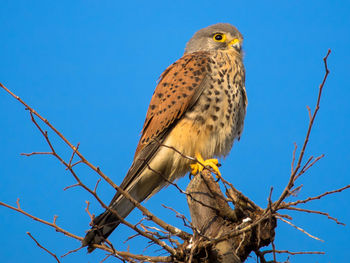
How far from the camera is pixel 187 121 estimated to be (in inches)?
109

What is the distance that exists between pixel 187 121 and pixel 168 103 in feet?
0.59

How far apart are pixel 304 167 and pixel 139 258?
2.88ft

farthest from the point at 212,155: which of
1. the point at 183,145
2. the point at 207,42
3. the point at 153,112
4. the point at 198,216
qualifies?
the point at 207,42

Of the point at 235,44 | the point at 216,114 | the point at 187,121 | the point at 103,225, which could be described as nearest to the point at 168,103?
the point at 187,121

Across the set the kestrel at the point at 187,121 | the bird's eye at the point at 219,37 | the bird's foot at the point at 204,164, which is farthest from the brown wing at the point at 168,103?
the bird's eye at the point at 219,37

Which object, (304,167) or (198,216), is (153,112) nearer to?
(198,216)

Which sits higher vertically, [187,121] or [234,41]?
[234,41]

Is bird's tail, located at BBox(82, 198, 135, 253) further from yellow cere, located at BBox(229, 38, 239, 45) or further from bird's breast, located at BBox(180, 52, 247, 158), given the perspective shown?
yellow cere, located at BBox(229, 38, 239, 45)

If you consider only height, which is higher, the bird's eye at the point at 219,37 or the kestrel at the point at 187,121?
the bird's eye at the point at 219,37

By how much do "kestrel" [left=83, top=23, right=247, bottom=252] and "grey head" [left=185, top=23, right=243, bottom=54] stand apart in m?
0.28

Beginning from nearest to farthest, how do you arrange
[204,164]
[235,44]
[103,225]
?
[103,225], [204,164], [235,44]

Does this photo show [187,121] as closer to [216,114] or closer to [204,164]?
[216,114]

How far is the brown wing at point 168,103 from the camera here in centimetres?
277

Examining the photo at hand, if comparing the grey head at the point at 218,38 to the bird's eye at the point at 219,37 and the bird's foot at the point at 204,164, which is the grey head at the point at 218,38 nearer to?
the bird's eye at the point at 219,37
